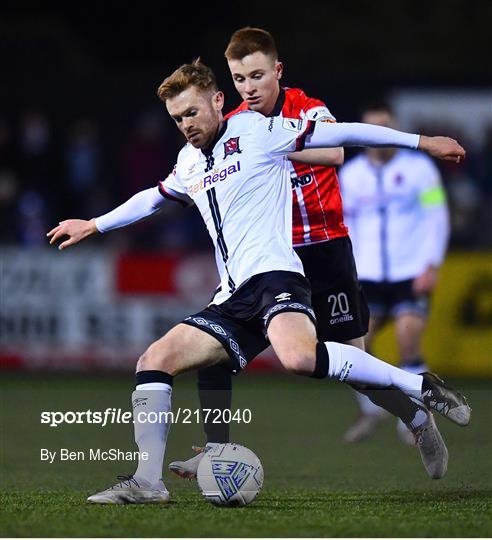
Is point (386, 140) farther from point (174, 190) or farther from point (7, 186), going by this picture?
point (7, 186)

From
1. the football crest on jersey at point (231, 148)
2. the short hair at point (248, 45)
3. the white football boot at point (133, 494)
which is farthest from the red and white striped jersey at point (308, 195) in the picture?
the white football boot at point (133, 494)

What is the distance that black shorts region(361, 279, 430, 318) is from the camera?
953 cm

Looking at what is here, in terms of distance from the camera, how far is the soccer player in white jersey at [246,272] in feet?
20.1

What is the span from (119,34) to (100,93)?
229 inches

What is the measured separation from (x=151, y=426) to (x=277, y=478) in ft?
4.46

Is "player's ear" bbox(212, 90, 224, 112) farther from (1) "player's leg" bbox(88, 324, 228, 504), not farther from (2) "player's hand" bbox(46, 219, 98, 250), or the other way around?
(1) "player's leg" bbox(88, 324, 228, 504)

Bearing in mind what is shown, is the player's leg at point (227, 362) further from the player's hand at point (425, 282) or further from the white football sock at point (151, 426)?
the player's hand at point (425, 282)

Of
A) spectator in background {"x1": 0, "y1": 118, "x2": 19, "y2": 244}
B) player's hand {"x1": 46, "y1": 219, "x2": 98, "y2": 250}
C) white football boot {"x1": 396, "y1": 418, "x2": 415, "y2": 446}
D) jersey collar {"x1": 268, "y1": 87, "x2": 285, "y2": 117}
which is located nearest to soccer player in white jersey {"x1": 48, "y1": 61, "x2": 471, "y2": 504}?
player's hand {"x1": 46, "y1": 219, "x2": 98, "y2": 250}

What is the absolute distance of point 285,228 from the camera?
6.47m

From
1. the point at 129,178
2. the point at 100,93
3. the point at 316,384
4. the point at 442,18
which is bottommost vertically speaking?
the point at 316,384

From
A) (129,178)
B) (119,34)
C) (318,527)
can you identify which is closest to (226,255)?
(318,527)

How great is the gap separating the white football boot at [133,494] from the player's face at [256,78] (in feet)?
6.65

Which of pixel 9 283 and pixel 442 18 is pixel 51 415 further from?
pixel 442 18

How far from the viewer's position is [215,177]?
6.42 meters
